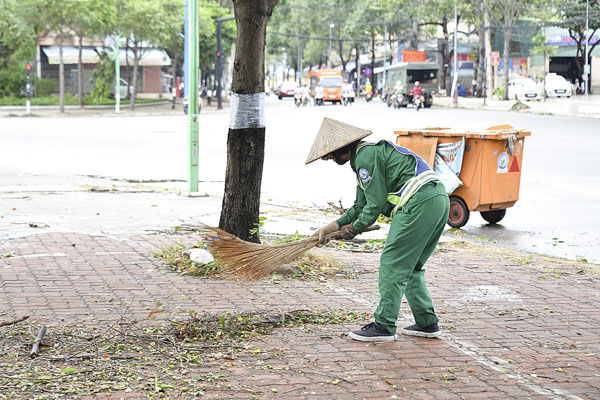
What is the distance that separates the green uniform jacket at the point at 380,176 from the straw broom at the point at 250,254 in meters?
0.55

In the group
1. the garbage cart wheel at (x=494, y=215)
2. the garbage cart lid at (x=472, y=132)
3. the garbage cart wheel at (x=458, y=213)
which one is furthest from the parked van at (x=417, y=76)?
the garbage cart wheel at (x=458, y=213)

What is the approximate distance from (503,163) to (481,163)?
14.8 inches

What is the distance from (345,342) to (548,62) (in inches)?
2689

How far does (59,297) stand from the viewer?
5957 mm

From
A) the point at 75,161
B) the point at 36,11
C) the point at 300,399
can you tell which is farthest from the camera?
the point at 36,11

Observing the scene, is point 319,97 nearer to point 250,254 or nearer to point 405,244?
point 250,254

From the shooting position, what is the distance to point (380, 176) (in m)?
4.80

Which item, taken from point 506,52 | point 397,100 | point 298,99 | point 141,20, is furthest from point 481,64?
point 141,20

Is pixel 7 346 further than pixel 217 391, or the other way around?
pixel 7 346

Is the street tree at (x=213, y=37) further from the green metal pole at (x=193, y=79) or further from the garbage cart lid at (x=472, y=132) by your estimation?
the garbage cart lid at (x=472, y=132)

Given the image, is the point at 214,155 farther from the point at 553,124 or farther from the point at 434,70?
the point at 434,70

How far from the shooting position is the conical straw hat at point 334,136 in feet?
16.1

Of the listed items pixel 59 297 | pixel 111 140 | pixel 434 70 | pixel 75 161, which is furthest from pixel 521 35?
pixel 59 297

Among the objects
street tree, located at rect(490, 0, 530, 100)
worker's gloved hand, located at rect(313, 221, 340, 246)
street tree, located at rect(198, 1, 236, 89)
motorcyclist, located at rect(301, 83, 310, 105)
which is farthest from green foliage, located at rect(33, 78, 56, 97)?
worker's gloved hand, located at rect(313, 221, 340, 246)
